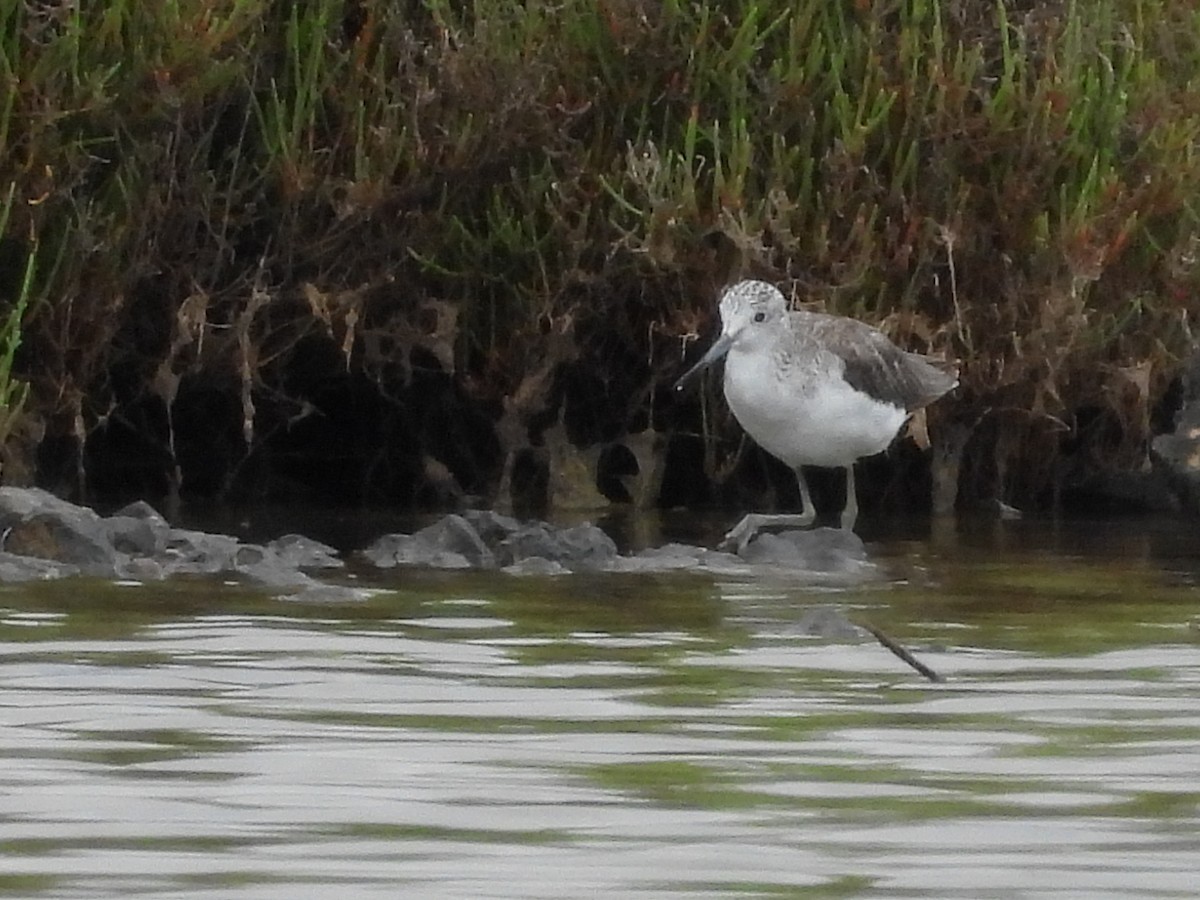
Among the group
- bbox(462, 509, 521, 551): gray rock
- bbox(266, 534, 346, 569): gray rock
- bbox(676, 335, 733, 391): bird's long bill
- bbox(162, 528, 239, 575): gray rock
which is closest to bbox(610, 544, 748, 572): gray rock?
bbox(462, 509, 521, 551): gray rock

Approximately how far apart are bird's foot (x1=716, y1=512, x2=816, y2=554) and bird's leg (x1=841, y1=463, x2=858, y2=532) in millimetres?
197

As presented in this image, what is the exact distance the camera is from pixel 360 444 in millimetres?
14219

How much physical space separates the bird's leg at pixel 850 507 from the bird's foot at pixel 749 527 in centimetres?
20

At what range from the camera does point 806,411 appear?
42.0 feet

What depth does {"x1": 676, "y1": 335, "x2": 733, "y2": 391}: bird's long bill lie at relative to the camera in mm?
12656

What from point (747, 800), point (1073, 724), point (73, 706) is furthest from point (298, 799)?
point (1073, 724)

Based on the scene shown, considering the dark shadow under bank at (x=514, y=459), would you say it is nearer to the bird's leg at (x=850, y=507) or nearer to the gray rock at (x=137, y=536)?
the bird's leg at (x=850, y=507)

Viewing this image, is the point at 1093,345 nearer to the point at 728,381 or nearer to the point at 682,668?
the point at 728,381

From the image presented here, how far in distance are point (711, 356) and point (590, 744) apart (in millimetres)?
6397

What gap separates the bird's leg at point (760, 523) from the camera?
38.8 feet

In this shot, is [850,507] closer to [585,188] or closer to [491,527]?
[585,188]

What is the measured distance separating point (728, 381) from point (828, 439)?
0.48 m

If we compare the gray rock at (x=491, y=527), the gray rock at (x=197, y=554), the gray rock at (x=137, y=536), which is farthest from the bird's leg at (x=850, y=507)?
the gray rock at (x=137, y=536)

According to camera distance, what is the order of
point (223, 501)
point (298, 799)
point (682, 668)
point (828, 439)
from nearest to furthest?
1. point (298, 799)
2. point (682, 668)
3. point (828, 439)
4. point (223, 501)
